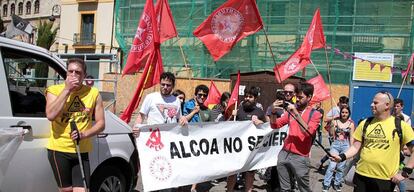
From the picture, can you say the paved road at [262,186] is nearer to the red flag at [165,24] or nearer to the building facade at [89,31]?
the red flag at [165,24]

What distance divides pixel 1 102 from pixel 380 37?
20329 mm

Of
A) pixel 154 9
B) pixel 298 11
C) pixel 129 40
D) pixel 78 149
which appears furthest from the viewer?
pixel 129 40

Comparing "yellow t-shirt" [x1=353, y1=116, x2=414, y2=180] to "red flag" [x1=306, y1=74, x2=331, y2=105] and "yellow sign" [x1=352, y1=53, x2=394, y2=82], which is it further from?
"yellow sign" [x1=352, y1=53, x2=394, y2=82]

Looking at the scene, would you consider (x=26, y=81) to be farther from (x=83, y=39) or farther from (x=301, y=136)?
(x=83, y=39)

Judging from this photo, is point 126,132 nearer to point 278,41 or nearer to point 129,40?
point 278,41

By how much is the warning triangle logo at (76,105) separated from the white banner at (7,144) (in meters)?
0.46

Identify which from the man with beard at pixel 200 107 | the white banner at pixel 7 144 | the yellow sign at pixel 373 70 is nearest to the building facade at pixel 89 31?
the yellow sign at pixel 373 70

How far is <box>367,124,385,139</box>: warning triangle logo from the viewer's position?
4.69m

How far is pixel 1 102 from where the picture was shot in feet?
14.2

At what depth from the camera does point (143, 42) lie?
7.96 m

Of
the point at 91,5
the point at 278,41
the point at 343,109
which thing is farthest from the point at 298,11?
the point at 91,5

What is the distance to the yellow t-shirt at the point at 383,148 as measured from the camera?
183 inches

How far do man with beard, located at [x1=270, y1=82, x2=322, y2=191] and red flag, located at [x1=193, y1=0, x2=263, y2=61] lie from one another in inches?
114

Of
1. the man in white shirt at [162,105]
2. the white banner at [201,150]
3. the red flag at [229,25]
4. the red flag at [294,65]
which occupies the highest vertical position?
the red flag at [229,25]
